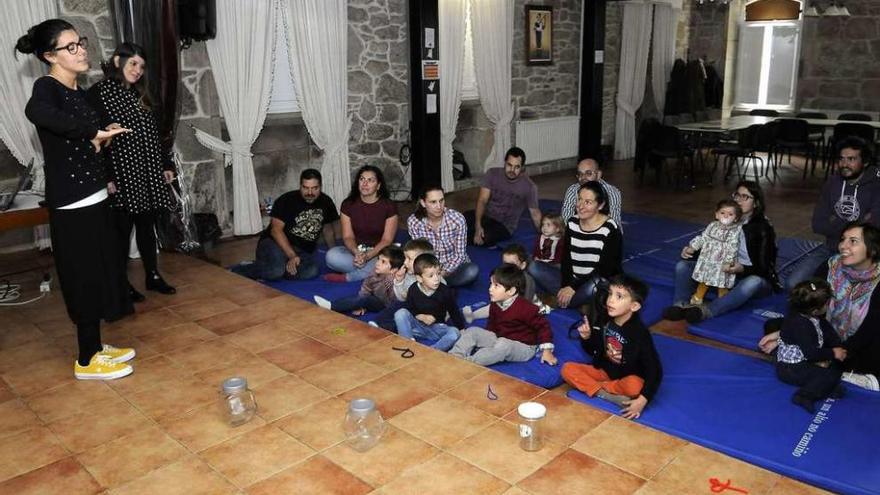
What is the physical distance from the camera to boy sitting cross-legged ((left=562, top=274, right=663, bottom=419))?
9.61 ft

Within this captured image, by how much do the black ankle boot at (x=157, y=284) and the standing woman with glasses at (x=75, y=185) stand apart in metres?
1.24

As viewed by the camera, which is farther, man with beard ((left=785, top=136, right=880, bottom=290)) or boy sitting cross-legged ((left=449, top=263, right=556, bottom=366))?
man with beard ((left=785, top=136, right=880, bottom=290))

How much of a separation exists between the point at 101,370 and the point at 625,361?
7.65 feet

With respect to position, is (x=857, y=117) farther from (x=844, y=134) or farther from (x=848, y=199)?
(x=848, y=199)

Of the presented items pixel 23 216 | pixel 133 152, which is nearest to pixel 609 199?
pixel 133 152

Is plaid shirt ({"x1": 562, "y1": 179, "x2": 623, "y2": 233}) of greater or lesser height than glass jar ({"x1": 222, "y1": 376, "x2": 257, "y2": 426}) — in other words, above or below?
above

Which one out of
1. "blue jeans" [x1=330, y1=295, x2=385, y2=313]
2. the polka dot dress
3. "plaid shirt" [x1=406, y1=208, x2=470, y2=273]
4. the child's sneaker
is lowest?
the child's sneaker

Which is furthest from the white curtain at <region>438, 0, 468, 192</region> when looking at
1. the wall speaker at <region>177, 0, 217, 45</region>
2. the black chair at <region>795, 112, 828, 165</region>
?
the black chair at <region>795, 112, 828, 165</region>

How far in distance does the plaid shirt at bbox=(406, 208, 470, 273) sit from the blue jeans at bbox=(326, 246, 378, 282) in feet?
1.41

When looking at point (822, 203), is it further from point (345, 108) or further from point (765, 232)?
point (345, 108)

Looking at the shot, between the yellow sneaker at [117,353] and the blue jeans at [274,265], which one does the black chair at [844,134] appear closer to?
the blue jeans at [274,265]

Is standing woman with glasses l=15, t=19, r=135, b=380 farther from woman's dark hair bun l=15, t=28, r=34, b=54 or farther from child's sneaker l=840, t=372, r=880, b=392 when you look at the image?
child's sneaker l=840, t=372, r=880, b=392

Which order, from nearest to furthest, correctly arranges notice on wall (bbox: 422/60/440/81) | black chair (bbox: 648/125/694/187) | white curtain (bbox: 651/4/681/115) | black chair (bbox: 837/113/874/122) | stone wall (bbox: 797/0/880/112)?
notice on wall (bbox: 422/60/440/81) → black chair (bbox: 648/125/694/187) → black chair (bbox: 837/113/874/122) → stone wall (bbox: 797/0/880/112) → white curtain (bbox: 651/4/681/115)

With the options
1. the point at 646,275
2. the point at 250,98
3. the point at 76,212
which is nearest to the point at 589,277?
the point at 646,275
